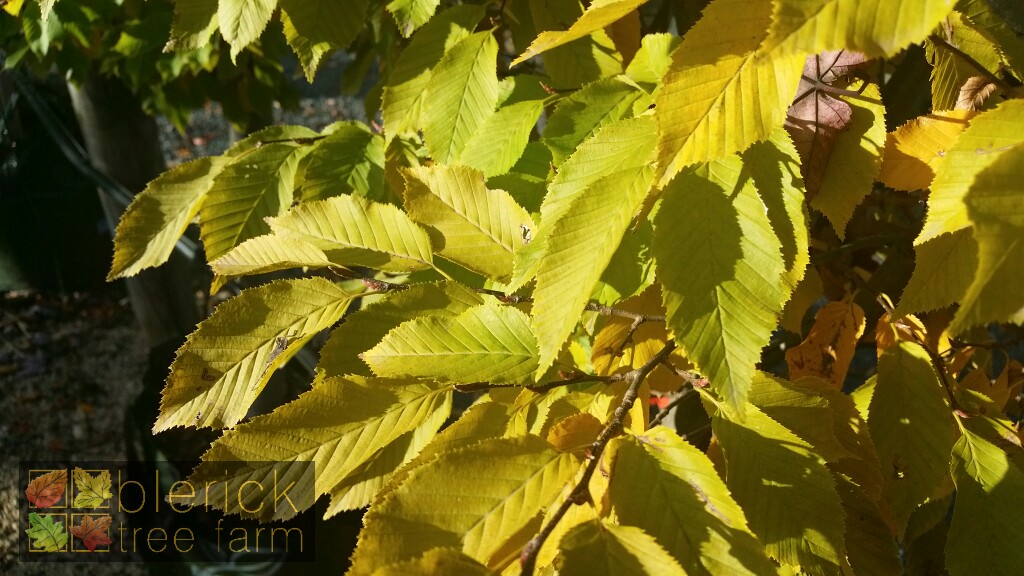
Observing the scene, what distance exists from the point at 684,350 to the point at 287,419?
0.30 m

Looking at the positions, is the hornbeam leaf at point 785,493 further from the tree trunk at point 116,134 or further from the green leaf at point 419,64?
the tree trunk at point 116,134

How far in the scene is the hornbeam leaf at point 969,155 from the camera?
0.43 meters

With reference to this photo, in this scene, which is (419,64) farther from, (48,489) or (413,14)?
(48,489)

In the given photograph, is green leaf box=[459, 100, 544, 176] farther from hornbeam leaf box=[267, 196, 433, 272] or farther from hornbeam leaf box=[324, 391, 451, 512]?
hornbeam leaf box=[324, 391, 451, 512]

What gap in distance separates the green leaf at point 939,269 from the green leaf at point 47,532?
200 centimetres

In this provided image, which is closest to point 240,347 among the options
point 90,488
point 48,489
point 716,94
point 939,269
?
point 716,94

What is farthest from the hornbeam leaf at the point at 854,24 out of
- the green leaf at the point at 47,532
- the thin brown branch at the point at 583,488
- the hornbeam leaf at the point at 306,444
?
the green leaf at the point at 47,532

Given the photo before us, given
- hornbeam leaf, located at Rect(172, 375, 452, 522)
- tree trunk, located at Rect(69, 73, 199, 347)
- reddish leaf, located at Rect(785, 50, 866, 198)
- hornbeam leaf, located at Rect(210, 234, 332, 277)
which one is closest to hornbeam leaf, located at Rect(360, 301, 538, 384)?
hornbeam leaf, located at Rect(172, 375, 452, 522)

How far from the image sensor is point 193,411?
67cm

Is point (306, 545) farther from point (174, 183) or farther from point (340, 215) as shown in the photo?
point (340, 215)

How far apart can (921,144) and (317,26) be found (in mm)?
604

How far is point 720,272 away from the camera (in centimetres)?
51

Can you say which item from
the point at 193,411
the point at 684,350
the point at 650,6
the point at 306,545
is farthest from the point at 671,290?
the point at 306,545

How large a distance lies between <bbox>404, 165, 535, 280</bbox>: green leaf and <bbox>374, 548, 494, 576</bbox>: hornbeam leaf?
11.7 inches
